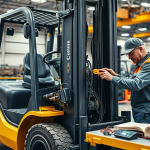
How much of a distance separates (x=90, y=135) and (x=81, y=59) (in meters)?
0.91

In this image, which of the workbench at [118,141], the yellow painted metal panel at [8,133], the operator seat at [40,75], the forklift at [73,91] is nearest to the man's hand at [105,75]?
the forklift at [73,91]

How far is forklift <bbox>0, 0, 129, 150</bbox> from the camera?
3.01m

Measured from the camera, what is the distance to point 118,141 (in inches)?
91.1

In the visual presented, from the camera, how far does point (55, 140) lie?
2.91 metres

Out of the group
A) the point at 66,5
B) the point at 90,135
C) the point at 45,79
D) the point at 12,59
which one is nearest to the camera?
the point at 90,135

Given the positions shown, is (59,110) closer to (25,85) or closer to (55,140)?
(55,140)

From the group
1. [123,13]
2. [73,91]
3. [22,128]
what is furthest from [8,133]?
[123,13]

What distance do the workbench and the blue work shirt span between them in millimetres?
644

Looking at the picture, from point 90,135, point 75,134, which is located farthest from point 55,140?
point 90,135

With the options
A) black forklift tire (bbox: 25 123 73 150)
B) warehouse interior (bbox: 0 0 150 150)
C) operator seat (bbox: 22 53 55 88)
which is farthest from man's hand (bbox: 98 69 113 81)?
warehouse interior (bbox: 0 0 150 150)

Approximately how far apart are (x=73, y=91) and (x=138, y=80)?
0.78 m

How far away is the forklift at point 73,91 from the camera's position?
3014mm

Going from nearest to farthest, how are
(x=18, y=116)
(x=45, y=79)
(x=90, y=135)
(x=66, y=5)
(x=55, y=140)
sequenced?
(x=90, y=135), (x=55, y=140), (x=66, y=5), (x=18, y=116), (x=45, y=79)

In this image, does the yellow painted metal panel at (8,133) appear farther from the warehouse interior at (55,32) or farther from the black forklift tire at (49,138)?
the warehouse interior at (55,32)
